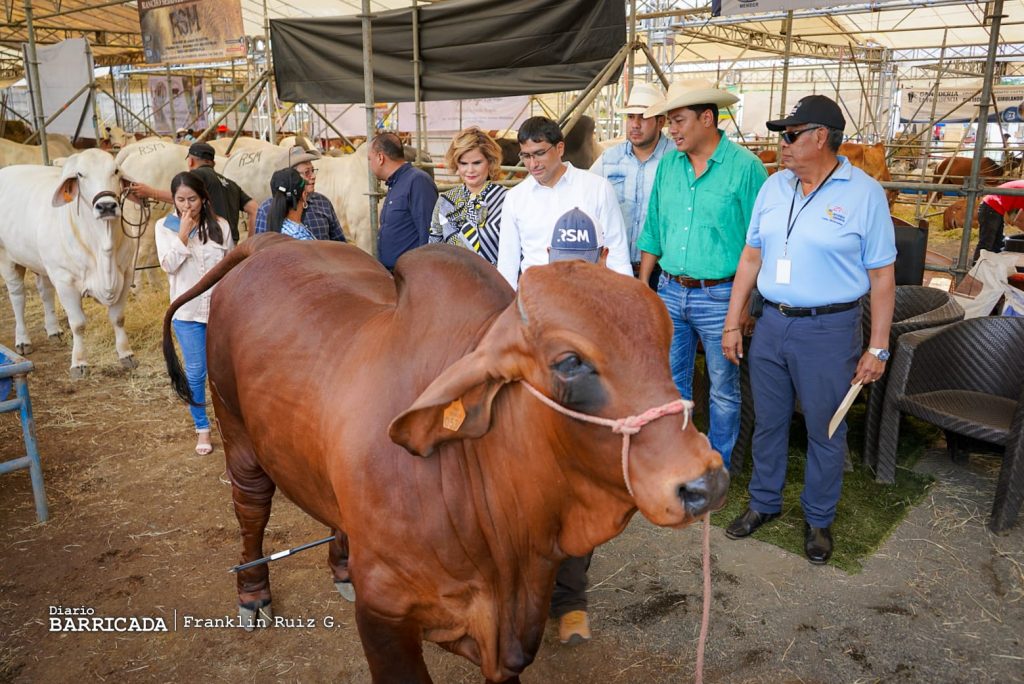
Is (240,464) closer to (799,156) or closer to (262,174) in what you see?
(799,156)

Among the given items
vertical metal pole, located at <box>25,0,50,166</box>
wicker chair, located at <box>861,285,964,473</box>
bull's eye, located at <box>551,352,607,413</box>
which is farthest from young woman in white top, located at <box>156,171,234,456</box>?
vertical metal pole, located at <box>25,0,50,166</box>

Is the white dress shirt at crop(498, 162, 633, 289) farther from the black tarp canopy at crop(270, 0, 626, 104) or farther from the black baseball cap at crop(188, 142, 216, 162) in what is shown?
the black baseball cap at crop(188, 142, 216, 162)

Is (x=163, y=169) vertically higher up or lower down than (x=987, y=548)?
higher up

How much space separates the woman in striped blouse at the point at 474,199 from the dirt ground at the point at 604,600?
65.7 inches

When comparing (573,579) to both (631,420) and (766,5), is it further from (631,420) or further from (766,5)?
(766,5)

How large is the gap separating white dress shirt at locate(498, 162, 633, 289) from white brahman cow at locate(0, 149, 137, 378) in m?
3.95

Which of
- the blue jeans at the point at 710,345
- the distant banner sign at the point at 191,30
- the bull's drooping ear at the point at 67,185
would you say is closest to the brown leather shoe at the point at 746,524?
→ the blue jeans at the point at 710,345

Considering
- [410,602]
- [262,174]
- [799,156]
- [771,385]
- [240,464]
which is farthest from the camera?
[262,174]

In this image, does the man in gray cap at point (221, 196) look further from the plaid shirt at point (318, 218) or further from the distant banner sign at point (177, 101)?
the distant banner sign at point (177, 101)

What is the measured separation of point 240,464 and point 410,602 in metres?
1.33

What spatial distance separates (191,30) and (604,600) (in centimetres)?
884

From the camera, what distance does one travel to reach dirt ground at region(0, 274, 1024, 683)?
2.86 meters

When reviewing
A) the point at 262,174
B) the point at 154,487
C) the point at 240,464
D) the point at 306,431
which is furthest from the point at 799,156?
the point at 262,174

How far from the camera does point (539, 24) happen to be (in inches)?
222
